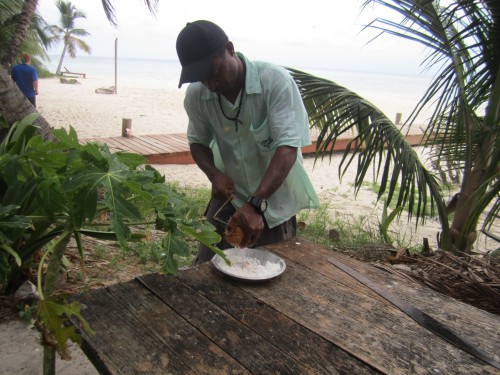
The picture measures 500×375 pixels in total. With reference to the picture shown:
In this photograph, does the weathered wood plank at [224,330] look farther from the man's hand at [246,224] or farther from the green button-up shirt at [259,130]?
the green button-up shirt at [259,130]

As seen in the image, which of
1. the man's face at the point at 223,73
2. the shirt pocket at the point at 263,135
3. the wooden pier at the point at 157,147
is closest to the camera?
the man's face at the point at 223,73

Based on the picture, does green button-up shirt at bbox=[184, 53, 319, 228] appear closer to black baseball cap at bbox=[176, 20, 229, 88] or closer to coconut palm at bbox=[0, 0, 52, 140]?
black baseball cap at bbox=[176, 20, 229, 88]

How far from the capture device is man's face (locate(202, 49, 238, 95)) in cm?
187

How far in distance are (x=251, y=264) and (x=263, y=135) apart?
0.77 meters

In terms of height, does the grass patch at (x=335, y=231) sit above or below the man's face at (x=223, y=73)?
below

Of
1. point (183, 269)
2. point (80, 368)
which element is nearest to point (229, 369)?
point (183, 269)

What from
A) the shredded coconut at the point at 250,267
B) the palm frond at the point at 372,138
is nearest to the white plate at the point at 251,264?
the shredded coconut at the point at 250,267

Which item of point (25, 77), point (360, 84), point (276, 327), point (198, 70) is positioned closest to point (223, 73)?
point (198, 70)

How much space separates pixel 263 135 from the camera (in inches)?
84.6

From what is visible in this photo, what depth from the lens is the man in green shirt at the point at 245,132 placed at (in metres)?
1.83

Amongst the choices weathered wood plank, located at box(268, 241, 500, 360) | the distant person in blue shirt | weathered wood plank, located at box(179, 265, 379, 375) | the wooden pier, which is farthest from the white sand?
weathered wood plank, located at box(179, 265, 379, 375)

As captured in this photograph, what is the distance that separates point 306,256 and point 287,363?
0.71m

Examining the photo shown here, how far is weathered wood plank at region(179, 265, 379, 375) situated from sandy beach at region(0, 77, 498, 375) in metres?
1.03

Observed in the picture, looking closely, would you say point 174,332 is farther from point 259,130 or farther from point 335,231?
point 335,231
